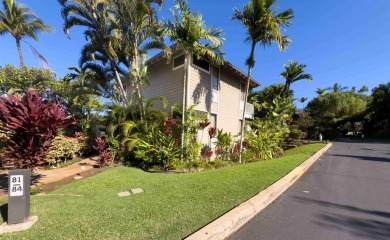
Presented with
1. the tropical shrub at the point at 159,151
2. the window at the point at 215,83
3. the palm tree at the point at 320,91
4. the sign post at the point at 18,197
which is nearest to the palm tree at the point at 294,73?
the window at the point at 215,83

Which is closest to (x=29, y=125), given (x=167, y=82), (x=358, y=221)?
(x=358, y=221)

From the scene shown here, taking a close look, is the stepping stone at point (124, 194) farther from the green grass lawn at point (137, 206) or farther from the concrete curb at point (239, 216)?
the concrete curb at point (239, 216)

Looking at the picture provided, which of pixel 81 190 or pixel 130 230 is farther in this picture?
pixel 81 190

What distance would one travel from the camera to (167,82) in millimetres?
11875

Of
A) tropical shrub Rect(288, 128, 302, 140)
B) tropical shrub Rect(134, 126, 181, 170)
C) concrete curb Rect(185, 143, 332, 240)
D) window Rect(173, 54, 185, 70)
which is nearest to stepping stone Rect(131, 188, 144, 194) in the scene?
concrete curb Rect(185, 143, 332, 240)

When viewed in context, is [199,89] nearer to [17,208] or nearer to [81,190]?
[81,190]

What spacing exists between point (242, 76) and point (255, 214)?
11621 millimetres

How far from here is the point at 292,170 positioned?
7.12 meters

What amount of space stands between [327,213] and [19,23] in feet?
74.0

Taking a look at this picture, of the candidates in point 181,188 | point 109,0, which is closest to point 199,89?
point 109,0

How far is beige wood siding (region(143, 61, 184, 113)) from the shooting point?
11040 mm

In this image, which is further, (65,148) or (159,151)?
(65,148)

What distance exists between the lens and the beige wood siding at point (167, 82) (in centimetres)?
1104

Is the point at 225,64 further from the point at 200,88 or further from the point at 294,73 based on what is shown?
the point at 294,73
